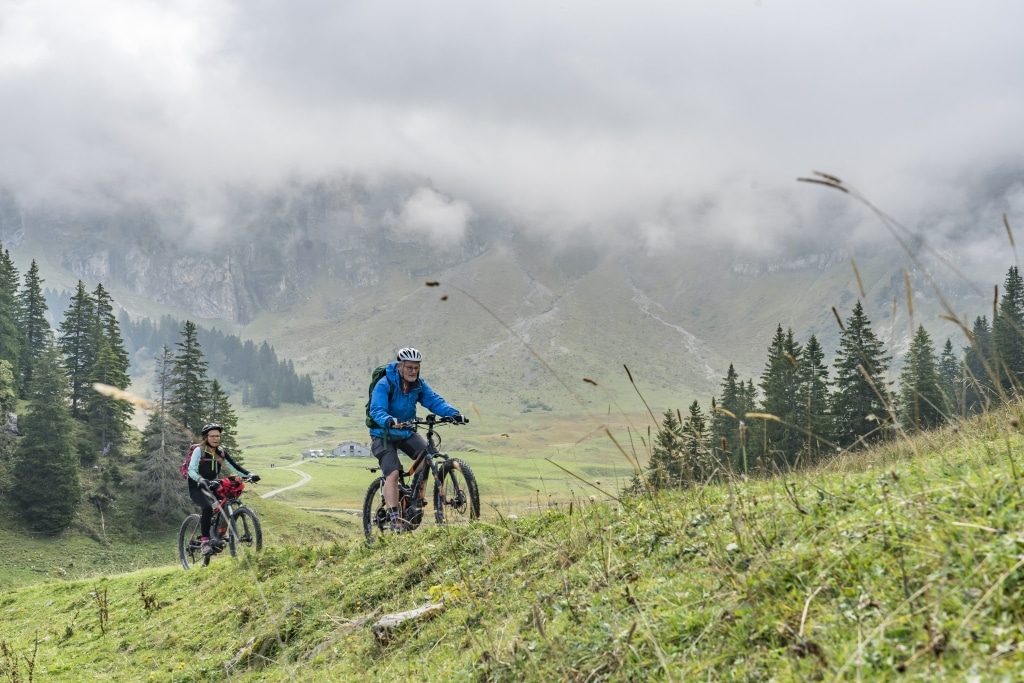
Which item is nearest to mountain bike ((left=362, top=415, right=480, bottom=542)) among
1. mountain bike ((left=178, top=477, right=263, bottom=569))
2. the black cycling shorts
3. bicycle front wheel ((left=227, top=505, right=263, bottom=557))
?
the black cycling shorts

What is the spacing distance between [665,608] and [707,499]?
2.72 metres

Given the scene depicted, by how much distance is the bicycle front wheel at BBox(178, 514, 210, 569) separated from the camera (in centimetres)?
1703

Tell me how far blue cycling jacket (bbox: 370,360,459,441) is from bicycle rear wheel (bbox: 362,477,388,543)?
106 centimetres

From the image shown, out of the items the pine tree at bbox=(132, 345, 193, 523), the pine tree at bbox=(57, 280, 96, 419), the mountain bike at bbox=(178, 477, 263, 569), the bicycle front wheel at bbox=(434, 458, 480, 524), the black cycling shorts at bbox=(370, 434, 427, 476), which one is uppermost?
the pine tree at bbox=(57, 280, 96, 419)

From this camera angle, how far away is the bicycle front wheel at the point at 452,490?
40.7ft

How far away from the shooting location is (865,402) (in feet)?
178

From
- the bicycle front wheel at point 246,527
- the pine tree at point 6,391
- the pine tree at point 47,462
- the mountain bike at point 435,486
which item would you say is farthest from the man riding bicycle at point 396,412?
the pine tree at point 6,391

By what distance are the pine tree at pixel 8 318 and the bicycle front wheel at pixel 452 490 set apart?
232ft

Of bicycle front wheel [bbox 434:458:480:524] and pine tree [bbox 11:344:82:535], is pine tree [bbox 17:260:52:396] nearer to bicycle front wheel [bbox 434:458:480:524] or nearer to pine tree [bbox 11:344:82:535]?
pine tree [bbox 11:344:82:535]

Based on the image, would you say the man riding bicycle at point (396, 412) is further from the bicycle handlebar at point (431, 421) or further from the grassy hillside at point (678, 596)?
the grassy hillside at point (678, 596)

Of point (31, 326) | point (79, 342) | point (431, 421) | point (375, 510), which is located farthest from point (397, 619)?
point (31, 326)

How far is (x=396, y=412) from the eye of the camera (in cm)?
1270

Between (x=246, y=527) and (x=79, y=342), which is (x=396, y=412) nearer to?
(x=246, y=527)

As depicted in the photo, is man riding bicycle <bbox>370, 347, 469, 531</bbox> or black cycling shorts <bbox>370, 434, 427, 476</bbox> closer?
man riding bicycle <bbox>370, 347, 469, 531</bbox>
